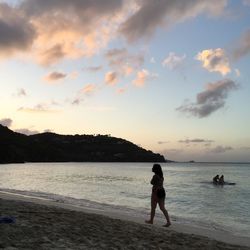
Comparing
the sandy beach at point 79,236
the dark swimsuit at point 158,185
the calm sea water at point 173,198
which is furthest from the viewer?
the calm sea water at point 173,198

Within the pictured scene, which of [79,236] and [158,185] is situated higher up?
[158,185]

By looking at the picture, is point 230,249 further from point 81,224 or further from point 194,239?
point 81,224

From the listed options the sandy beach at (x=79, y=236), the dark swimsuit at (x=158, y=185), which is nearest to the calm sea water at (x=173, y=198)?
the dark swimsuit at (x=158, y=185)

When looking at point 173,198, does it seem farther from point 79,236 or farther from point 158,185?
point 79,236

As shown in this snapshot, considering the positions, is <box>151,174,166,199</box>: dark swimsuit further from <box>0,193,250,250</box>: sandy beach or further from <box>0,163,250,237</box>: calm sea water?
<box>0,163,250,237</box>: calm sea water

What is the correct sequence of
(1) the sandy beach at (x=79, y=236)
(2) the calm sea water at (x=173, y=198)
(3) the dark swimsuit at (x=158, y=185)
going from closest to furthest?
1. (1) the sandy beach at (x=79, y=236)
2. (3) the dark swimsuit at (x=158, y=185)
3. (2) the calm sea water at (x=173, y=198)

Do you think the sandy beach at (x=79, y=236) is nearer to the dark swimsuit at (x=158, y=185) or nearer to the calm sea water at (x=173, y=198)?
the dark swimsuit at (x=158, y=185)

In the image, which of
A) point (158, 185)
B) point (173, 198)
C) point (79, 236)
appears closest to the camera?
point (79, 236)

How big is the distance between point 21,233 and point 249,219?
20.9 meters

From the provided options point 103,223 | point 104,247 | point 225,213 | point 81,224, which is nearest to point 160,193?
point 103,223

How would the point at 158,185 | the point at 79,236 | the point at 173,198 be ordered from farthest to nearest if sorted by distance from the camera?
the point at 173,198 → the point at 158,185 → the point at 79,236

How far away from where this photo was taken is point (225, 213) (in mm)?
32250

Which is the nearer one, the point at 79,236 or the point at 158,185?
the point at 79,236

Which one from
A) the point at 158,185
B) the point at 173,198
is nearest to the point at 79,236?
the point at 158,185
